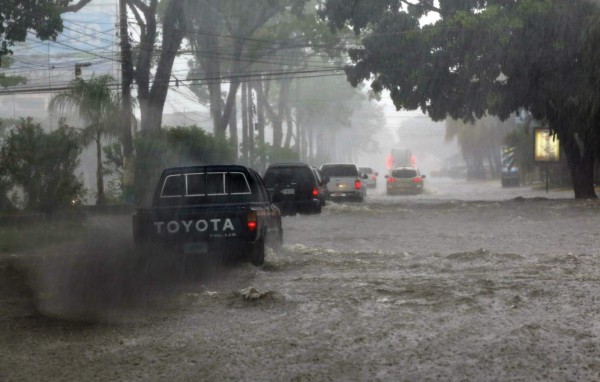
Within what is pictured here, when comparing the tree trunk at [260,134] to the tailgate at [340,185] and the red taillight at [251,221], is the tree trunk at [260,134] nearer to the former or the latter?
the tailgate at [340,185]

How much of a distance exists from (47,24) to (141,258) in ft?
42.9

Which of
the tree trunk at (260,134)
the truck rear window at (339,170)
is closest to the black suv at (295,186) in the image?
the truck rear window at (339,170)

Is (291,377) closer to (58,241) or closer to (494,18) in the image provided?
(58,241)

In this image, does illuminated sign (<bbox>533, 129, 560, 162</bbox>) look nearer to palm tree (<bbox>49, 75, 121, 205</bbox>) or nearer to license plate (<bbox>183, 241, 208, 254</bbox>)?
palm tree (<bbox>49, 75, 121, 205</bbox>)

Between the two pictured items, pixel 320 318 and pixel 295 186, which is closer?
pixel 320 318

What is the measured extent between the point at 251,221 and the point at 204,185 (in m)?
1.77

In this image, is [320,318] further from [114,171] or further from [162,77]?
[162,77]

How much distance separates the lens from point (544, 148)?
43562mm

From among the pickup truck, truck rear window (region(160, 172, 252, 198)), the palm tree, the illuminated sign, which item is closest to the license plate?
the pickup truck

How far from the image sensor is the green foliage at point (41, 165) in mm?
23969

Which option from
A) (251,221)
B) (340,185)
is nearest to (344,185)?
(340,185)

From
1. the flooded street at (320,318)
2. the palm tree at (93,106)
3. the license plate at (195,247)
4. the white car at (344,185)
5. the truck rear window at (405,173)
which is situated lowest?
the flooded street at (320,318)

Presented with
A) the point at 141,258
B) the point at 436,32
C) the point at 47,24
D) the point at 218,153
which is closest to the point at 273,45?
the point at 218,153

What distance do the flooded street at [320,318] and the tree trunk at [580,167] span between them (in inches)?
717
